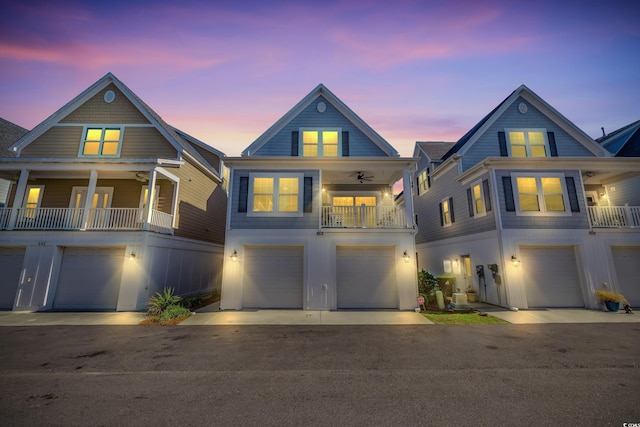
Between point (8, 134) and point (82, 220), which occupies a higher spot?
point (8, 134)

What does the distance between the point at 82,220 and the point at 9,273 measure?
3.94 metres

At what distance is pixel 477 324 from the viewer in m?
9.34

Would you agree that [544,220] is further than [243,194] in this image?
No

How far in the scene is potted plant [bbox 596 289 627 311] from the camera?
11.0 metres

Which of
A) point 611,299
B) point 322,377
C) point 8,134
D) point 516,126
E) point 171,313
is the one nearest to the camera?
point 322,377

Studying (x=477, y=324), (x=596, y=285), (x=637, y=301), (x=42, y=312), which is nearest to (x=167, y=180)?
(x=42, y=312)

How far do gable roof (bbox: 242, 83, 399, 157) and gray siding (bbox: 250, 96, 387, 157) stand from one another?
0.15m

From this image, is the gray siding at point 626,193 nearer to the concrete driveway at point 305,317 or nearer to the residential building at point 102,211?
the concrete driveway at point 305,317

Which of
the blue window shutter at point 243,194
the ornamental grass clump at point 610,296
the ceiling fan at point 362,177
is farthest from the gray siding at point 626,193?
the blue window shutter at point 243,194

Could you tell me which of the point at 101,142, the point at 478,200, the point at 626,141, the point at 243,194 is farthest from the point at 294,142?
the point at 626,141

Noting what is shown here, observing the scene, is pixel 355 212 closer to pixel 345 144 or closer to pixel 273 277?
pixel 345 144

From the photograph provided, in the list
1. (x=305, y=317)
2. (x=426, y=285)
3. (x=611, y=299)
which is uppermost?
(x=426, y=285)

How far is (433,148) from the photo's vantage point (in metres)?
21.7

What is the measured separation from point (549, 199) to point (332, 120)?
39.1ft
